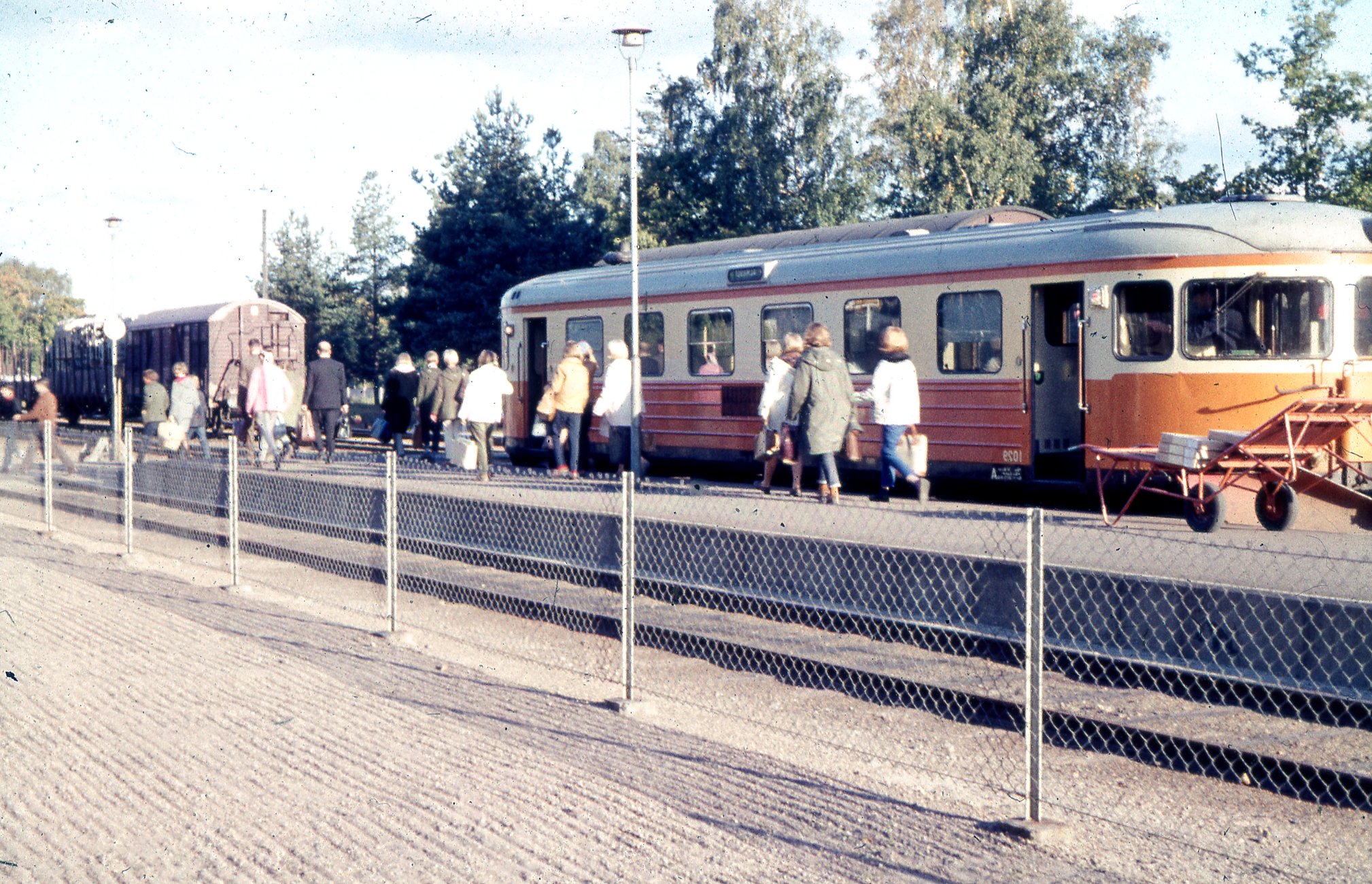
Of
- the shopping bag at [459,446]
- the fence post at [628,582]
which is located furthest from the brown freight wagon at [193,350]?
the fence post at [628,582]

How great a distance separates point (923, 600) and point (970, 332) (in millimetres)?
7547

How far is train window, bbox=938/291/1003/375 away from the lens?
15367 mm

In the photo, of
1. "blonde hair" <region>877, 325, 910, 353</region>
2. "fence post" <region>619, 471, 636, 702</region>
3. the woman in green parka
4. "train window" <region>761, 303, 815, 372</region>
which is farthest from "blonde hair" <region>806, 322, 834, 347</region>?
"fence post" <region>619, 471, 636, 702</region>

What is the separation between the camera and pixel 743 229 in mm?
51062

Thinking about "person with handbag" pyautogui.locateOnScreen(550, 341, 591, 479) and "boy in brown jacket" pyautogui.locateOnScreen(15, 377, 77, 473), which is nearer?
"person with handbag" pyautogui.locateOnScreen(550, 341, 591, 479)

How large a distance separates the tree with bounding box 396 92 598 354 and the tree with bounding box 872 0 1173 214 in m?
13.1

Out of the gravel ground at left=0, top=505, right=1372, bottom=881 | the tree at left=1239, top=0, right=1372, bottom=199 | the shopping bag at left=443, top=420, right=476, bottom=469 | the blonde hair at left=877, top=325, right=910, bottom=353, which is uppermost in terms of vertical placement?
the tree at left=1239, top=0, right=1372, bottom=199

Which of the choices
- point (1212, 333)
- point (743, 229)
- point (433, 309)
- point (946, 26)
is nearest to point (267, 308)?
point (433, 309)

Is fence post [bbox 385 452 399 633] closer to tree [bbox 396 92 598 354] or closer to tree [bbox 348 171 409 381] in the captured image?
tree [bbox 396 92 598 354]

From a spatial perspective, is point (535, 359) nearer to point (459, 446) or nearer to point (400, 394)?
point (400, 394)

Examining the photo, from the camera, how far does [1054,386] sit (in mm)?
15258

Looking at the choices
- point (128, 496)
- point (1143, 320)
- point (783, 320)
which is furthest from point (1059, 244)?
point (128, 496)

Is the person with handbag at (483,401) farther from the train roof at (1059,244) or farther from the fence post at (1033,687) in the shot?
the fence post at (1033,687)

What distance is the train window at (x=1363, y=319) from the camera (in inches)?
552
